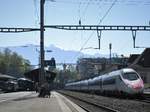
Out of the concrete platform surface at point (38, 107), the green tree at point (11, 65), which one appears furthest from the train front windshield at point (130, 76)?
the green tree at point (11, 65)

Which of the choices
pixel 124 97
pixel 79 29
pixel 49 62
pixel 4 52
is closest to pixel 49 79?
pixel 49 62

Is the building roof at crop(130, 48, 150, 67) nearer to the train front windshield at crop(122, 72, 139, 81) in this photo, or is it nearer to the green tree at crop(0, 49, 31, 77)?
the train front windshield at crop(122, 72, 139, 81)

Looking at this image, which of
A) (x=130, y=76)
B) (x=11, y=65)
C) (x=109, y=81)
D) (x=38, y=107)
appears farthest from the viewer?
(x=11, y=65)

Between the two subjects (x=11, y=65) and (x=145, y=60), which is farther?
(x=11, y=65)

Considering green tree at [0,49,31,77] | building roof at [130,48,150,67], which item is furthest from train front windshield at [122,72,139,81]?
green tree at [0,49,31,77]

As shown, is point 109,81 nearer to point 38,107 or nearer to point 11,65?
point 38,107

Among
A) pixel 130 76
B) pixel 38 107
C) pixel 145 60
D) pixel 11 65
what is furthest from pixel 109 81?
pixel 11 65

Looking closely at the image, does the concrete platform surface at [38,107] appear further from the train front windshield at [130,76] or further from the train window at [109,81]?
the train window at [109,81]

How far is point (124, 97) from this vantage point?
41.9m

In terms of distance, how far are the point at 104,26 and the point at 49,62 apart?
1436 cm

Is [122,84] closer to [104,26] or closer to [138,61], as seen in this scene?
[104,26]

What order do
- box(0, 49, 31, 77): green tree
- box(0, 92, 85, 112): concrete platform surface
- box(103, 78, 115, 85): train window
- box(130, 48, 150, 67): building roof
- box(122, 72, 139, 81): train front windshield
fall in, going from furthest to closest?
box(0, 49, 31, 77): green tree
box(130, 48, 150, 67): building roof
box(103, 78, 115, 85): train window
box(122, 72, 139, 81): train front windshield
box(0, 92, 85, 112): concrete platform surface

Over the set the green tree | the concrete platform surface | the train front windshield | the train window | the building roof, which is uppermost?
the green tree

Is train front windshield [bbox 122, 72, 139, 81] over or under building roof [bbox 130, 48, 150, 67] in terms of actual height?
under
